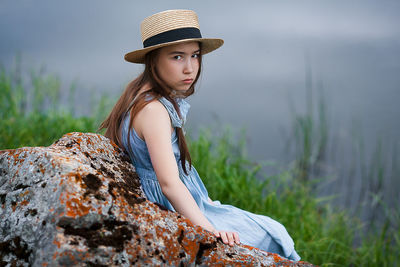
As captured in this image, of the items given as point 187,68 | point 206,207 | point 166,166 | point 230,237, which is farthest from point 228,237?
point 187,68

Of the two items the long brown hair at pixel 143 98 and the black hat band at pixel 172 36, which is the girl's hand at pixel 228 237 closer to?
the long brown hair at pixel 143 98

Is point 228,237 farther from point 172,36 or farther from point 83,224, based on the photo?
point 172,36

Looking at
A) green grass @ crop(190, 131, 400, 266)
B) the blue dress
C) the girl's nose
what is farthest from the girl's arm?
green grass @ crop(190, 131, 400, 266)

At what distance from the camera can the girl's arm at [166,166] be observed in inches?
75.7

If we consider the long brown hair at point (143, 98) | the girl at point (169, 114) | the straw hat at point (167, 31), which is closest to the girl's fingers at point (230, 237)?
the girl at point (169, 114)

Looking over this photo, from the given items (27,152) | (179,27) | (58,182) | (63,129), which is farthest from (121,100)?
(63,129)

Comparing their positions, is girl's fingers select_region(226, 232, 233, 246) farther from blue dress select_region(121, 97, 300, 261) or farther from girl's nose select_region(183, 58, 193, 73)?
girl's nose select_region(183, 58, 193, 73)

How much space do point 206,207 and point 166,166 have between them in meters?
0.56

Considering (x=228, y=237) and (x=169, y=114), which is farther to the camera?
(x=169, y=114)

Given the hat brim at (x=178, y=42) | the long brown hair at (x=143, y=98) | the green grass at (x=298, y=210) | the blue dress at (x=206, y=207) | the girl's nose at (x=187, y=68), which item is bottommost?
the green grass at (x=298, y=210)

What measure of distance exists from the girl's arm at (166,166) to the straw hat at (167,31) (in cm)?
42

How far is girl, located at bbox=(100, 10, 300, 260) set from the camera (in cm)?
212

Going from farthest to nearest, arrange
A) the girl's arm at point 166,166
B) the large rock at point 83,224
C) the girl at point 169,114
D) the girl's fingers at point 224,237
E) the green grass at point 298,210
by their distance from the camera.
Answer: the green grass at point 298,210 → the girl at point 169,114 → the girl's arm at point 166,166 → the girl's fingers at point 224,237 → the large rock at point 83,224

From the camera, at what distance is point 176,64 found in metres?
2.28
